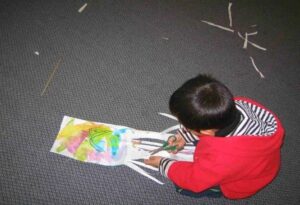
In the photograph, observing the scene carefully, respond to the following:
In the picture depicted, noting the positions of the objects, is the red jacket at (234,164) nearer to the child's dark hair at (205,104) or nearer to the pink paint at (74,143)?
the child's dark hair at (205,104)

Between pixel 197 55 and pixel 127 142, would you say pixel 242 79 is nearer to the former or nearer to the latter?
pixel 197 55

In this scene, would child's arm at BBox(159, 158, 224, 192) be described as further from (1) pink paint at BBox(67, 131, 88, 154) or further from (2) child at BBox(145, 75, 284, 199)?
(1) pink paint at BBox(67, 131, 88, 154)

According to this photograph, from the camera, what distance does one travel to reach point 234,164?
0.72m

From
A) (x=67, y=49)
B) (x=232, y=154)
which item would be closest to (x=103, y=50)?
(x=67, y=49)

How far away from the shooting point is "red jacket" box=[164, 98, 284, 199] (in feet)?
2.32

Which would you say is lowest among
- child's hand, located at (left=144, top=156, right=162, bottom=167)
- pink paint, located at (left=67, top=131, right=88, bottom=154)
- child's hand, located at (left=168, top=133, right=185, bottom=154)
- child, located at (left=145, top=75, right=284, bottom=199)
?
child's hand, located at (left=144, top=156, right=162, bottom=167)

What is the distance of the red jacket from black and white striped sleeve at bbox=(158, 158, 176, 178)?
0.21 ft

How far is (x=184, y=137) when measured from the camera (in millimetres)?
1004

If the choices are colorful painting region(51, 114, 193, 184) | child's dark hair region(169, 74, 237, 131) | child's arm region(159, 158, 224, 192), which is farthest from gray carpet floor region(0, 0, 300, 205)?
child's dark hair region(169, 74, 237, 131)

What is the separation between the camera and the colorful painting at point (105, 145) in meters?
0.99

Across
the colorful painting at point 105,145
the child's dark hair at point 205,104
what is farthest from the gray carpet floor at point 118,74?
the child's dark hair at point 205,104

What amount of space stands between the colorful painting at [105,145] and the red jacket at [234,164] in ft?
0.69

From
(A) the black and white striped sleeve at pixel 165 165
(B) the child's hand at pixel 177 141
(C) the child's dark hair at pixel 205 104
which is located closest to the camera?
(C) the child's dark hair at pixel 205 104

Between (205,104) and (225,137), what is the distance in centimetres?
11
